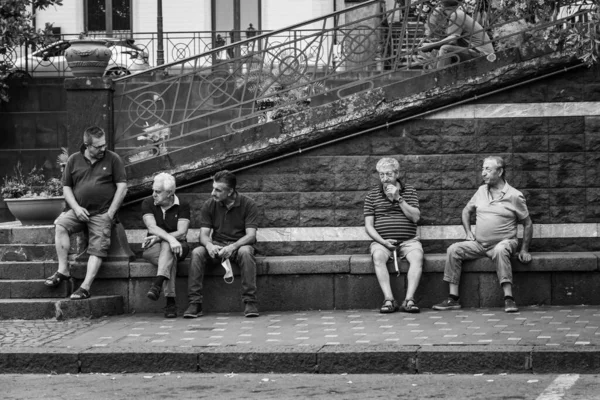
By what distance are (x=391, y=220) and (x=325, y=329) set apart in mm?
1854

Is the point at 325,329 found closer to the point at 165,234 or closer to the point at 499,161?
the point at 165,234

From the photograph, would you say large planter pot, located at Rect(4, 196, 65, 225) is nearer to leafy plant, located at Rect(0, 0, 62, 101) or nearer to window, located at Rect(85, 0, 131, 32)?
leafy plant, located at Rect(0, 0, 62, 101)

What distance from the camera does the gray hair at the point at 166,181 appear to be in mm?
12688

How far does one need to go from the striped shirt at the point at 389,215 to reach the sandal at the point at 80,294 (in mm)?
2972

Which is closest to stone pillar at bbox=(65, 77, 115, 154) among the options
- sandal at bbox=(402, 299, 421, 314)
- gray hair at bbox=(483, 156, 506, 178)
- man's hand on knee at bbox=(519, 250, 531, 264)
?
sandal at bbox=(402, 299, 421, 314)

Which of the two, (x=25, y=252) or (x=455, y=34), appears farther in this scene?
(x=455, y=34)

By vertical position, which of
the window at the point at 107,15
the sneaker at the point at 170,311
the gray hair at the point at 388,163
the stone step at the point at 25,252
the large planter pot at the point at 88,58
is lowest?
the sneaker at the point at 170,311

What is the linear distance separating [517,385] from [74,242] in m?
5.81

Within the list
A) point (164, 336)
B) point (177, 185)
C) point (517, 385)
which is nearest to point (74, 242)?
point (177, 185)

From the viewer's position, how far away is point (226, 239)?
12711 millimetres

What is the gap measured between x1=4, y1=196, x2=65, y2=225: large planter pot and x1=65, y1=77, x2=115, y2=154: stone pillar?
0.72 m

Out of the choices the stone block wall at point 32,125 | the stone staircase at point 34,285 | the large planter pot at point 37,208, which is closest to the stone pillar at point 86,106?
the large planter pot at point 37,208


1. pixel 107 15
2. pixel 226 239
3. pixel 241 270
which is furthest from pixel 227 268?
pixel 107 15

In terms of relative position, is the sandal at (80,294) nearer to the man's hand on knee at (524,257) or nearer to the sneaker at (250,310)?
the sneaker at (250,310)
